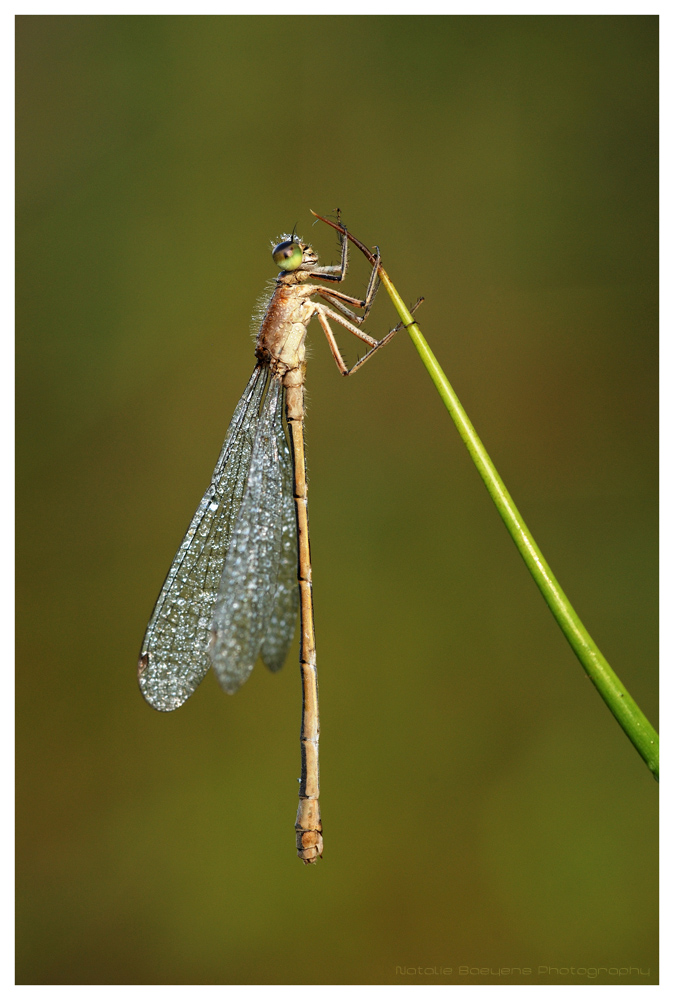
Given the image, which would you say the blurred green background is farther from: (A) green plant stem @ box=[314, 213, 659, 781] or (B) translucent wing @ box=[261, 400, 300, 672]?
(A) green plant stem @ box=[314, 213, 659, 781]

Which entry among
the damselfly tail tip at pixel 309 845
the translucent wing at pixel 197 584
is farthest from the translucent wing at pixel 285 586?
the damselfly tail tip at pixel 309 845

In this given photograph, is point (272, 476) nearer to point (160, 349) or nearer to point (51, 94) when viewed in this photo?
point (160, 349)

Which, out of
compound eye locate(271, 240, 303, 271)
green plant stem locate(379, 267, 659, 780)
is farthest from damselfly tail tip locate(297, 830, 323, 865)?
compound eye locate(271, 240, 303, 271)

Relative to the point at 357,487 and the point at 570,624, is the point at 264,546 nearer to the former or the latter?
the point at 570,624

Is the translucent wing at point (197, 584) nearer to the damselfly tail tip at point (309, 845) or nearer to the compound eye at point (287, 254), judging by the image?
the compound eye at point (287, 254)

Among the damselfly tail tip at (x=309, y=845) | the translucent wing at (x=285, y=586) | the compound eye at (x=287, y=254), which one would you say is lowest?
the damselfly tail tip at (x=309, y=845)

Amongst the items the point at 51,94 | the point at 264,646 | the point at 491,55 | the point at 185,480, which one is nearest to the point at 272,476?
the point at 264,646
